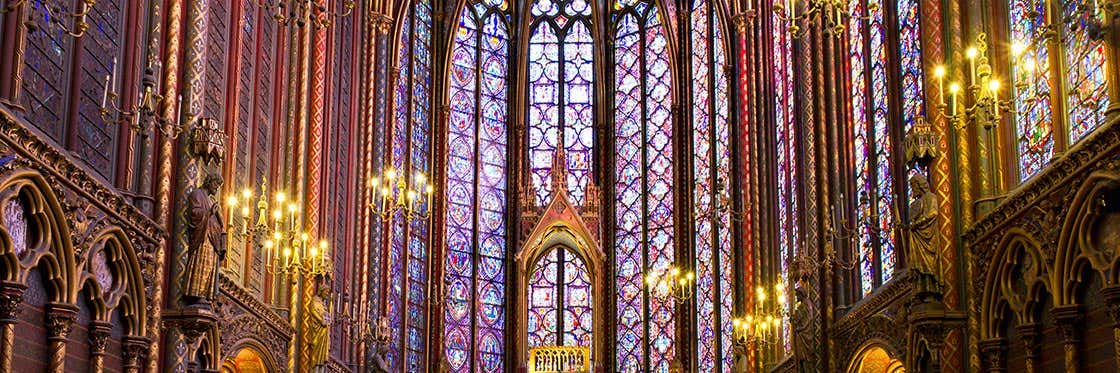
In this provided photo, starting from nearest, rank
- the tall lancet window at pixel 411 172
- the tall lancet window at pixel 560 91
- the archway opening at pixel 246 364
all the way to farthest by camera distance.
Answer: the archway opening at pixel 246 364, the tall lancet window at pixel 411 172, the tall lancet window at pixel 560 91

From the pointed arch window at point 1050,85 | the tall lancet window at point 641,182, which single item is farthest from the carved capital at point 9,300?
the tall lancet window at point 641,182

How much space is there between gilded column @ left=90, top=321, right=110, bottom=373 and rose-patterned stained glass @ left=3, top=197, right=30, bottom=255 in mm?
Result: 1874

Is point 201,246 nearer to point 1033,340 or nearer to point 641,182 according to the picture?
point 1033,340

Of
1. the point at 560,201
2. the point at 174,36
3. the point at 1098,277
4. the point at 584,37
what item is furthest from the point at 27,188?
the point at 584,37

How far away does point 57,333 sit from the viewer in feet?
45.4

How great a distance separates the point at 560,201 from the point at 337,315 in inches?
463

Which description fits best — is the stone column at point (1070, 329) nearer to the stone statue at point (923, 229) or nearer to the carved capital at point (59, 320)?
the stone statue at point (923, 229)

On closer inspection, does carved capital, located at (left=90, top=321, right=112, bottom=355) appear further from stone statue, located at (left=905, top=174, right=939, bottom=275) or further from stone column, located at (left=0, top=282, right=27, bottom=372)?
stone statue, located at (left=905, top=174, right=939, bottom=275)

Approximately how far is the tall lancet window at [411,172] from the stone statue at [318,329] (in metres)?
8.21

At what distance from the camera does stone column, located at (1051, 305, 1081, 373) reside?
14.9 m

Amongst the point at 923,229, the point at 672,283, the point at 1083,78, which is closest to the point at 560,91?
the point at 672,283

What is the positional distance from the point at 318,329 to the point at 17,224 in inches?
467

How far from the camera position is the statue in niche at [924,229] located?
59.4 ft

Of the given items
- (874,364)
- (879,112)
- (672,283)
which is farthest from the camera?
(672,283)
